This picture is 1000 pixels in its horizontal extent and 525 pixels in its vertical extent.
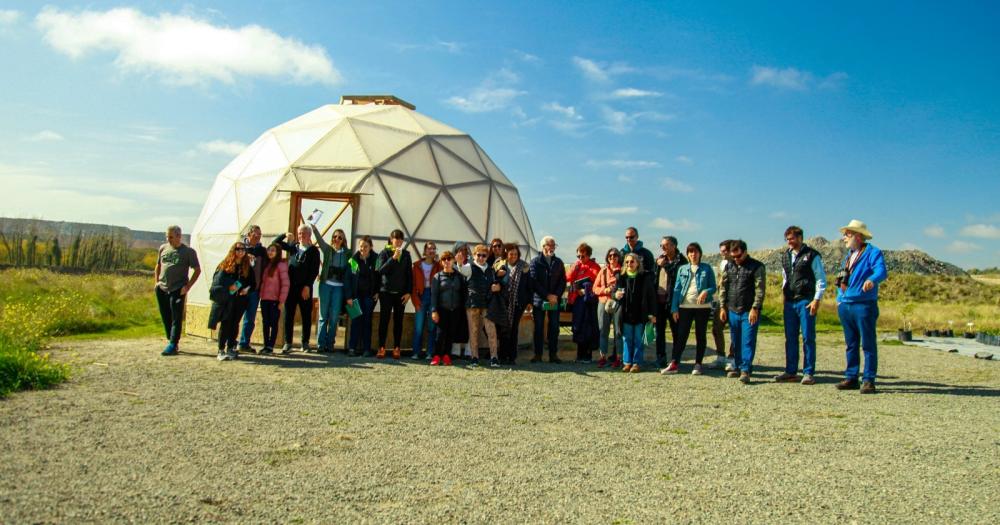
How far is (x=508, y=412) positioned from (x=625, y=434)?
1158mm

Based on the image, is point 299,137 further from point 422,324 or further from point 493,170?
point 422,324

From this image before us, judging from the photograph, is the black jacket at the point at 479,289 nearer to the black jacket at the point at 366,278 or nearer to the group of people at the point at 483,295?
the group of people at the point at 483,295

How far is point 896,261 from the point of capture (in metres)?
67.2

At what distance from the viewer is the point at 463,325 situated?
9219 millimetres

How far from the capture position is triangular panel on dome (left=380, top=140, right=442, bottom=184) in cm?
1146

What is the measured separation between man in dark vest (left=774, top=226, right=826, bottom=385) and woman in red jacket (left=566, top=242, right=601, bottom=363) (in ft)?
8.83

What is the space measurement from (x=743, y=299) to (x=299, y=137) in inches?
333

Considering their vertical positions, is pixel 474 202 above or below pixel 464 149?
below

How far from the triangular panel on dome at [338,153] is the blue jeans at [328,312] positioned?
2710 millimetres

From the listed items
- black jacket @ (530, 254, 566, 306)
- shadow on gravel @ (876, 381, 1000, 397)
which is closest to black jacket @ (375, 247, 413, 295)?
black jacket @ (530, 254, 566, 306)

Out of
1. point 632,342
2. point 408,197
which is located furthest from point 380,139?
point 632,342

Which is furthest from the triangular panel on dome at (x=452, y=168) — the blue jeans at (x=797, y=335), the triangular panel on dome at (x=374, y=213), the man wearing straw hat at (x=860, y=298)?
the man wearing straw hat at (x=860, y=298)

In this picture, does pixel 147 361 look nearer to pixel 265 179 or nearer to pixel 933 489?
pixel 265 179

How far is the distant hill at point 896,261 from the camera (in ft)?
213
